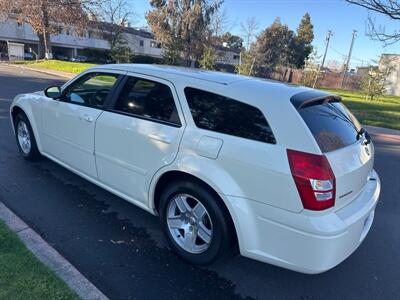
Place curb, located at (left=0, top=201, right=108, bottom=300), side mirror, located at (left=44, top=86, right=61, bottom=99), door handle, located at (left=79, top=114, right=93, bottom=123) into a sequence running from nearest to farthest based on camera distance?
curb, located at (left=0, top=201, right=108, bottom=300), door handle, located at (left=79, top=114, right=93, bottom=123), side mirror, located at (left=44, top=86, right=61, bottom=99)

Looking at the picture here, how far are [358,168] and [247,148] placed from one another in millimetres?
963

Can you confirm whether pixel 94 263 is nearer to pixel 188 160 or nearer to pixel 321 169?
pixel 188 160

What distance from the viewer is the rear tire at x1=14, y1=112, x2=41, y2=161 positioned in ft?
16.1

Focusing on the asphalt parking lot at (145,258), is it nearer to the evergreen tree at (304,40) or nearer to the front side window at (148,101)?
the front side window at (148,101)

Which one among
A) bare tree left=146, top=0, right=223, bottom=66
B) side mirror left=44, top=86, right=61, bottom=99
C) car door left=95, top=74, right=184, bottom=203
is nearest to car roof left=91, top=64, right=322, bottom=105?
car door left=95, top=74, right=184, bottom=203

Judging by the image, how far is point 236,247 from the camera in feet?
10.0

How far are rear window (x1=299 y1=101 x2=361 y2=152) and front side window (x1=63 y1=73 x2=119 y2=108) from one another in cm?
212

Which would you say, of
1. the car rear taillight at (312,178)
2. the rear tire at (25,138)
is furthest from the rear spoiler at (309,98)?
the rear tire at (25,138)

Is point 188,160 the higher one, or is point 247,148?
point 247,148

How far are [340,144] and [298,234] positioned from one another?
0.84m

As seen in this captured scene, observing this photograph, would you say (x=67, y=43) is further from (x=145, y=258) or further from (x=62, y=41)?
(x=145, y=258)

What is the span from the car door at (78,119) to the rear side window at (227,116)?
122cm

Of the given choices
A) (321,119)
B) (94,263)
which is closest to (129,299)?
(94,263)

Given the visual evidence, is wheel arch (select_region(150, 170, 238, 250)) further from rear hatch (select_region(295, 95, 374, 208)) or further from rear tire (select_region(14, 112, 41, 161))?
rear tire (select_region(14, 112, 41, 161))
